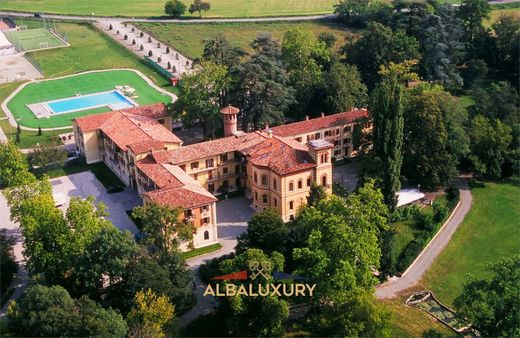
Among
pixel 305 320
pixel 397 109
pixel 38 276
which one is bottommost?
pixel 305 320

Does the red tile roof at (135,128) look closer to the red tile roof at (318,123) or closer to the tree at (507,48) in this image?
the red tile roof at (318,123)

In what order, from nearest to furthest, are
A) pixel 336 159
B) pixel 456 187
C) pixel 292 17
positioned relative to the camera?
1. pixel 456 187
2. pixel 336 159
3. pixel 292 17

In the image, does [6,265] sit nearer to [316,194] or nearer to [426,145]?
[316,194]

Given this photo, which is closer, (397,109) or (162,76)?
(397,109)

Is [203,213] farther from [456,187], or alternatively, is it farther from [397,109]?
[456,187]

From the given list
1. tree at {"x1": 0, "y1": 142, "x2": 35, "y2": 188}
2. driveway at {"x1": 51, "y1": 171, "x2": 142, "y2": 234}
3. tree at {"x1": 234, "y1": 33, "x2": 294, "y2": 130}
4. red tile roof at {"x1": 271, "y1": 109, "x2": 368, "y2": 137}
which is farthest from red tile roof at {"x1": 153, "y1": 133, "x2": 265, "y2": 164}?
tree at {"x1": 0, "y1": 142, "x2": 35, "y2": 188}

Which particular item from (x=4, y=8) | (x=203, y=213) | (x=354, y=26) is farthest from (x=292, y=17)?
(x=203, y=213)

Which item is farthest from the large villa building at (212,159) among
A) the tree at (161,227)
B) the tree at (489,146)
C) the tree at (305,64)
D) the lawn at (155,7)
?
the lawn at (155,7)
